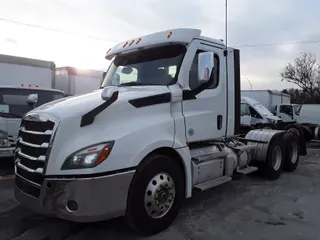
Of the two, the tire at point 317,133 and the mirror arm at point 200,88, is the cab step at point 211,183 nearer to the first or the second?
the mirror arm at point 200,88

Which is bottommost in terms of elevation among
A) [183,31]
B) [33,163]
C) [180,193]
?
[180,193]

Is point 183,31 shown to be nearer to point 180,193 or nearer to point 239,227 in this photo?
point 180,193

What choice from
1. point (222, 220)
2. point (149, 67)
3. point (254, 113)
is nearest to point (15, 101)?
point (149, 67)

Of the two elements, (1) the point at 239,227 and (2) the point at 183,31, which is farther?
(2) the point at 183,31

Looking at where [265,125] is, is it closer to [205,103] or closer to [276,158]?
[276,158]

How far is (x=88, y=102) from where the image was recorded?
402cm

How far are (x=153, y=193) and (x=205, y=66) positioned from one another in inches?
74.5

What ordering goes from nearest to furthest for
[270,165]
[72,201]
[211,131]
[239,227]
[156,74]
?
[72,201] < [239,227] < [156,74] < [211,131] < [270,165]

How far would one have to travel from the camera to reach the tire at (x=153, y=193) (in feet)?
12.8

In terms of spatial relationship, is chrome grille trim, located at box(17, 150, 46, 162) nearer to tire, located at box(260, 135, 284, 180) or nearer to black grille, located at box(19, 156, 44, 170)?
black grille, located at box(19, 156, 44, 170)

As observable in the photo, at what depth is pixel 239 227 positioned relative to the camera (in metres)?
4.45

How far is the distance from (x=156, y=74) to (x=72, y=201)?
7.40 ft

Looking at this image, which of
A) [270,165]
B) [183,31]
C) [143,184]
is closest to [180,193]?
[143,184]

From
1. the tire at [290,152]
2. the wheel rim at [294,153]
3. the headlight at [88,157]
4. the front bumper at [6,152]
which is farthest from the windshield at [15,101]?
the wheel rim at [294,153]
